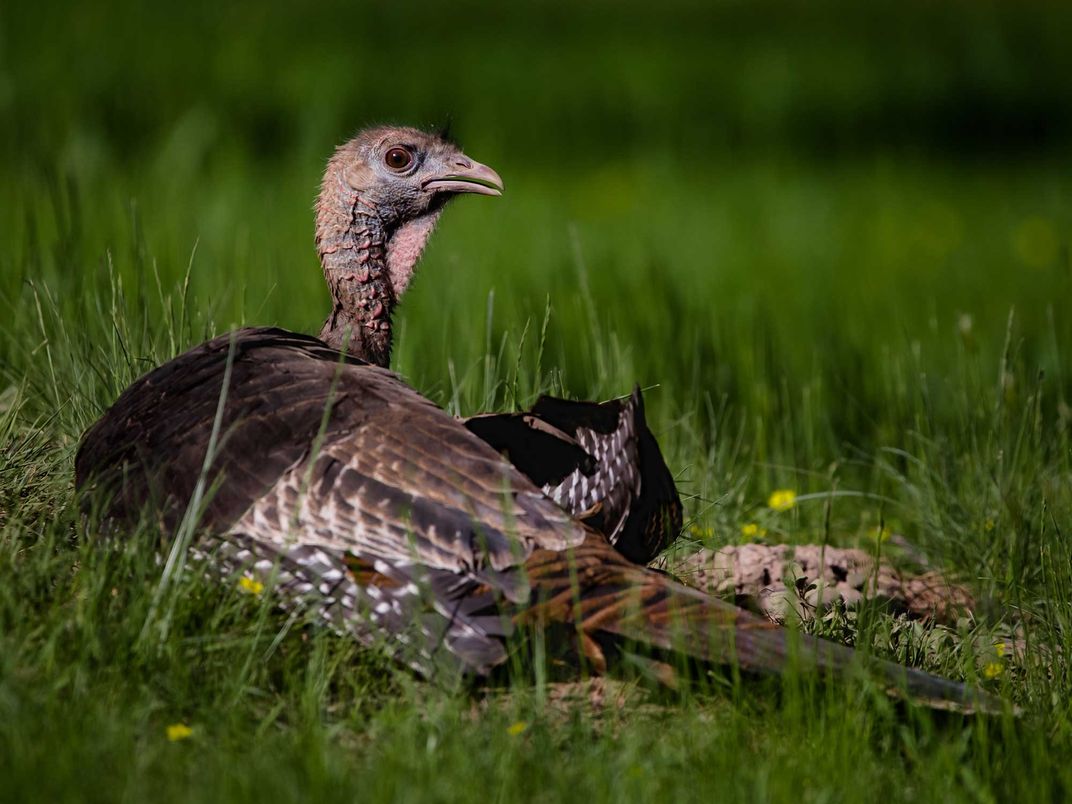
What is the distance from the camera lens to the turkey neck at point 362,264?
4395 millimetres

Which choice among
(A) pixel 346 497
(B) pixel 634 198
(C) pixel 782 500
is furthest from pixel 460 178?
(B) pixel 634 198

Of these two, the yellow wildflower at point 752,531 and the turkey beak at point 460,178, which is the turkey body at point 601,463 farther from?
the turkey beak at point 460,178

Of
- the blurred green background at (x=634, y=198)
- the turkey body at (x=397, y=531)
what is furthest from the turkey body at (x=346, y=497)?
the blurred green background at (x=634, y=198)

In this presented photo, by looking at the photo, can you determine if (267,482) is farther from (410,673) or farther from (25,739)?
(25,739)

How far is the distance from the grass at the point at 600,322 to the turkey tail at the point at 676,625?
7 cm

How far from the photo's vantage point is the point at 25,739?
2.66m

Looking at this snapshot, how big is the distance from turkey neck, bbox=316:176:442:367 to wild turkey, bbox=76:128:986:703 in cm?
69

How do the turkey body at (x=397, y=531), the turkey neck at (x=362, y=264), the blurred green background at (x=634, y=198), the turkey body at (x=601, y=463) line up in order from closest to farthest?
the turkey body at (x=397, y=531)
the turkey body at (x=601, y=463)
the turkey neck at (x=362, y=264)
the blurred green background at (x=634, y=198)

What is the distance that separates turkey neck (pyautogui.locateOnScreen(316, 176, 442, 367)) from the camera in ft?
14.4

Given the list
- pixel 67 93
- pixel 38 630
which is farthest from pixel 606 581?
pixel 67 93

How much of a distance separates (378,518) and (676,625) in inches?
26.7

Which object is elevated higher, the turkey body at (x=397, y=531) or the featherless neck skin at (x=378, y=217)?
the featherless neck skin at (x=378, y=217)

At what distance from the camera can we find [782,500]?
4.80m

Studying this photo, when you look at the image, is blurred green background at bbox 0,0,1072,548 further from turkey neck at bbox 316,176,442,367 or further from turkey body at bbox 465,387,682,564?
turkey body at bbox 465,387,682,564
